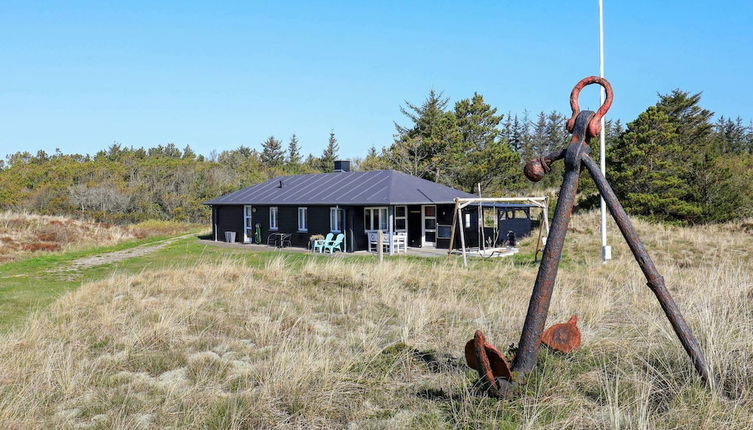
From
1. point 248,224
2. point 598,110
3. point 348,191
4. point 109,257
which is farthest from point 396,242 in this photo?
point 598,110

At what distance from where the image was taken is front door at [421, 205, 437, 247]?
76.2 feet

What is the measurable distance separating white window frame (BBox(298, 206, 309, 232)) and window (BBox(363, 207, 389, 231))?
2940 mm

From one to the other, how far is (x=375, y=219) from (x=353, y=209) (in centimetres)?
102

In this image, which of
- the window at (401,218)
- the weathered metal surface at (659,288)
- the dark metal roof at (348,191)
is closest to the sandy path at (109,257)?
the dark metal roof at (348,191)

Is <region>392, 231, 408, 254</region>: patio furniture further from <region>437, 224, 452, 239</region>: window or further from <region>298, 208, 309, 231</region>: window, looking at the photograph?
<region>298, 208, 309, 231</region>: window

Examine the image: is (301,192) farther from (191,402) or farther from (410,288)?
(191,402)

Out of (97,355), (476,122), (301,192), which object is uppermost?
(476,122)

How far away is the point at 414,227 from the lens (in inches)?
917

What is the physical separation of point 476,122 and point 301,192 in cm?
2026

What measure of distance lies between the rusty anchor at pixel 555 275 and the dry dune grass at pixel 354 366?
0.61 ft

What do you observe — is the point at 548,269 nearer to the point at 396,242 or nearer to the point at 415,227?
the point at 396,242

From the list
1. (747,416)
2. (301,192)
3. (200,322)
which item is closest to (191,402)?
(200,322)

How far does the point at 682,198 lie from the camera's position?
3039 centimetres

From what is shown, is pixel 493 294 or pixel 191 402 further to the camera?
pixel 493 294
